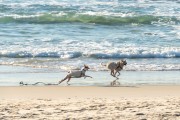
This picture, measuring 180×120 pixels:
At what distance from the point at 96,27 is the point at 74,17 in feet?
9.43

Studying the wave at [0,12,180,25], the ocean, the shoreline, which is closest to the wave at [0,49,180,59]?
the ocean

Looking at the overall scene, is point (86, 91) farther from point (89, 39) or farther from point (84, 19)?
point (84, 19)

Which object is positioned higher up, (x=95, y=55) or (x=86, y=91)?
(x=95, y=55)

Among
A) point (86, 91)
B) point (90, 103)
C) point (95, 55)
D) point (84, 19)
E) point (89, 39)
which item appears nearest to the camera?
point (90, 103)

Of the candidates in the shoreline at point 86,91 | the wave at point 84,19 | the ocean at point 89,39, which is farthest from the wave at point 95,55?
the wave at point 84,19

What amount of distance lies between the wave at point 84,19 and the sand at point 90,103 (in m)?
14.2

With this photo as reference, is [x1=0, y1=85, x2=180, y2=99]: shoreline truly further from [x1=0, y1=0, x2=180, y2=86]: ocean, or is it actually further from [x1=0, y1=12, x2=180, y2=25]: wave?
[x1=0, y1=12, x2=180, y2=25]: wave

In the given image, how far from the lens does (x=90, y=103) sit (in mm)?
8719

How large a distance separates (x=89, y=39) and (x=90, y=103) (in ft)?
33.5

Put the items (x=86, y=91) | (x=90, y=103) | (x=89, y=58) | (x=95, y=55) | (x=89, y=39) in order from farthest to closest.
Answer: (x=89, y=39)
(x=95, y=55)
(x=89, y=58)
(x=86, y=91)
(x=90, y=103)

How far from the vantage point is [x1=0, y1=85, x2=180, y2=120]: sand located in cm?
784

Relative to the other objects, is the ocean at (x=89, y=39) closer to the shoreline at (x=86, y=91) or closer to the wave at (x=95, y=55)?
the wave at (x=95, y=55)

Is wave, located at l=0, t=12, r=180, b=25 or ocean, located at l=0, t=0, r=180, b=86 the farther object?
wave, located at l=0, t=12, r=180, b=25

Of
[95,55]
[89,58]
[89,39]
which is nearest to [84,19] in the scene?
[89,39]
